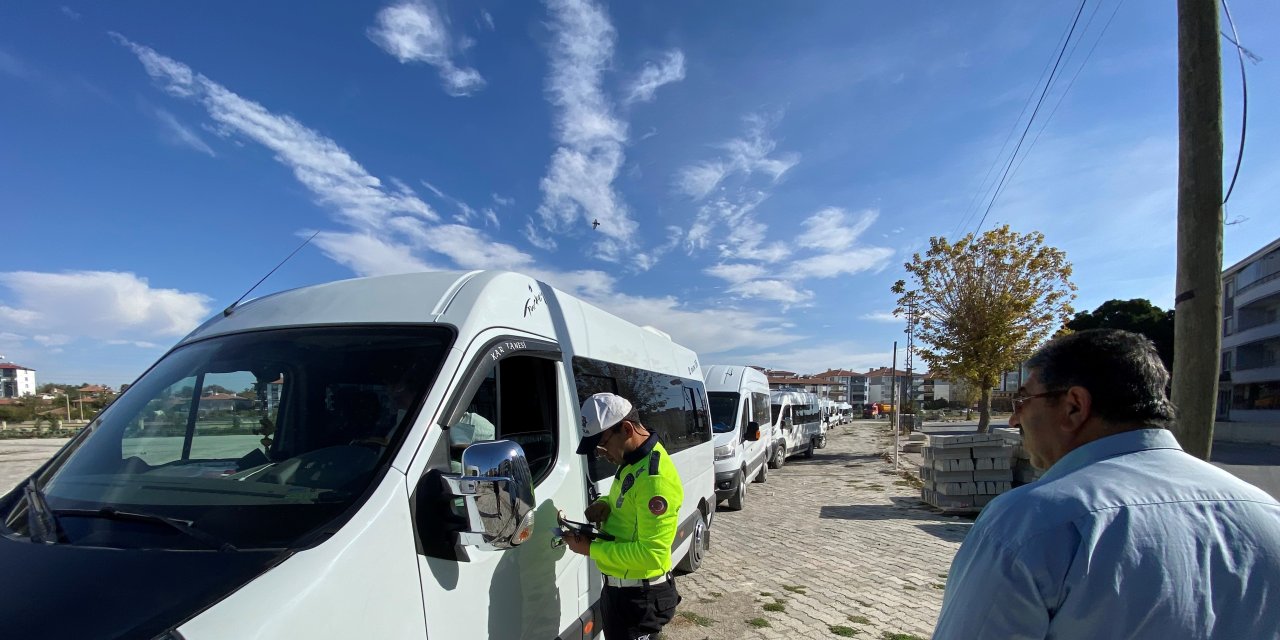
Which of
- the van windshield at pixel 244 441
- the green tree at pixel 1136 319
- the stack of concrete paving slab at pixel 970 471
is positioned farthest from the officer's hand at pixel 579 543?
the green tree at pixel 1136 319

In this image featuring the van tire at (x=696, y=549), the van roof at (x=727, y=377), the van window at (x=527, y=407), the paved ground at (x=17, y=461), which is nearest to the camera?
the van window at (x=527, y=407)

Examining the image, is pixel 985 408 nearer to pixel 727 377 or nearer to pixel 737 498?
pixel 727 377

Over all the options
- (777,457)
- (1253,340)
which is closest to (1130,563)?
(777,457)

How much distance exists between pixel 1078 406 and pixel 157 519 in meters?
2.62

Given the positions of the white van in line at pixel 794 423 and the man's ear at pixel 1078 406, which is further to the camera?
the white van in line at pixel 794 423

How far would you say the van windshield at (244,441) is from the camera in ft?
6.40

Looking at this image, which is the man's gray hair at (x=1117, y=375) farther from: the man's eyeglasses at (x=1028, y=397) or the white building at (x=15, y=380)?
the white building at (x=15, y=380)

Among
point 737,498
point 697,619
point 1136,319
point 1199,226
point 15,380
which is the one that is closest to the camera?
point 1199,226

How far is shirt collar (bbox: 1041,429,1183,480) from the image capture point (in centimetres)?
131

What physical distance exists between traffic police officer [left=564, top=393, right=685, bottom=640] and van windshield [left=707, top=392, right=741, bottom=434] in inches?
351

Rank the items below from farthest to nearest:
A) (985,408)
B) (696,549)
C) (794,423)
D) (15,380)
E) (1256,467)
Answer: (15,380) < (985,408) < (794,423) < (1256,467) < (696,549)

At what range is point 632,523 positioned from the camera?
2.80 metres

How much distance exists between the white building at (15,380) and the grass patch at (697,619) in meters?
104

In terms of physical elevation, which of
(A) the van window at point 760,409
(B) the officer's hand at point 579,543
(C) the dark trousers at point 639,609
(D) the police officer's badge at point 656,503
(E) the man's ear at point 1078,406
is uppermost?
(E) the man's ear at point 1078,406
